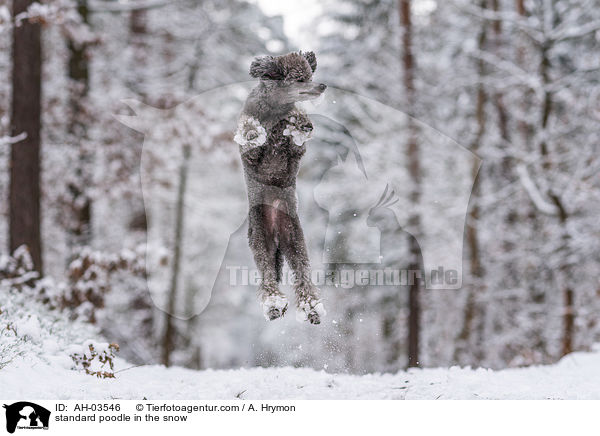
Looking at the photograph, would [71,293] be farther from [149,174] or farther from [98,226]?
[98,226]

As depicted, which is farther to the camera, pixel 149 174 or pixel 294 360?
pixel 149 174

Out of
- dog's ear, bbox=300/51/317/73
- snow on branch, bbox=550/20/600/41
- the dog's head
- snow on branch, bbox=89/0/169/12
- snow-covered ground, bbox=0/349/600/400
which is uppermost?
snow on branch, bbox=89/0/169/12

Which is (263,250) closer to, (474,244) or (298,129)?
(298,129)

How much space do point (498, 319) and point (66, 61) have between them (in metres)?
11.7

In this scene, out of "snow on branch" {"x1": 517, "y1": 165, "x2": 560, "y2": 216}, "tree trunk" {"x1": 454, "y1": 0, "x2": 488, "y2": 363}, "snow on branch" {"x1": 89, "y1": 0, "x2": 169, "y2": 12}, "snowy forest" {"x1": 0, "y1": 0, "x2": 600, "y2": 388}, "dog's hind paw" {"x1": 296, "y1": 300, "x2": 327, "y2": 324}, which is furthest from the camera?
"tree trunk" {"x1": 454, "y1": 0, "x2": 488, "y2": 363}

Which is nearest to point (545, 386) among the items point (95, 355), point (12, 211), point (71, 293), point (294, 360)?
point (294, 360)

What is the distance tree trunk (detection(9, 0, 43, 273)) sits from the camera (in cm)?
796

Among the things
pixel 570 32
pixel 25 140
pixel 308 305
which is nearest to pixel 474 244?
pixel 570 32

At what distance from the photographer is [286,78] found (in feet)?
9.61

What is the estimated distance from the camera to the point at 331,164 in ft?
13.3

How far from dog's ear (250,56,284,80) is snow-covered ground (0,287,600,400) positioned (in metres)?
2.54
